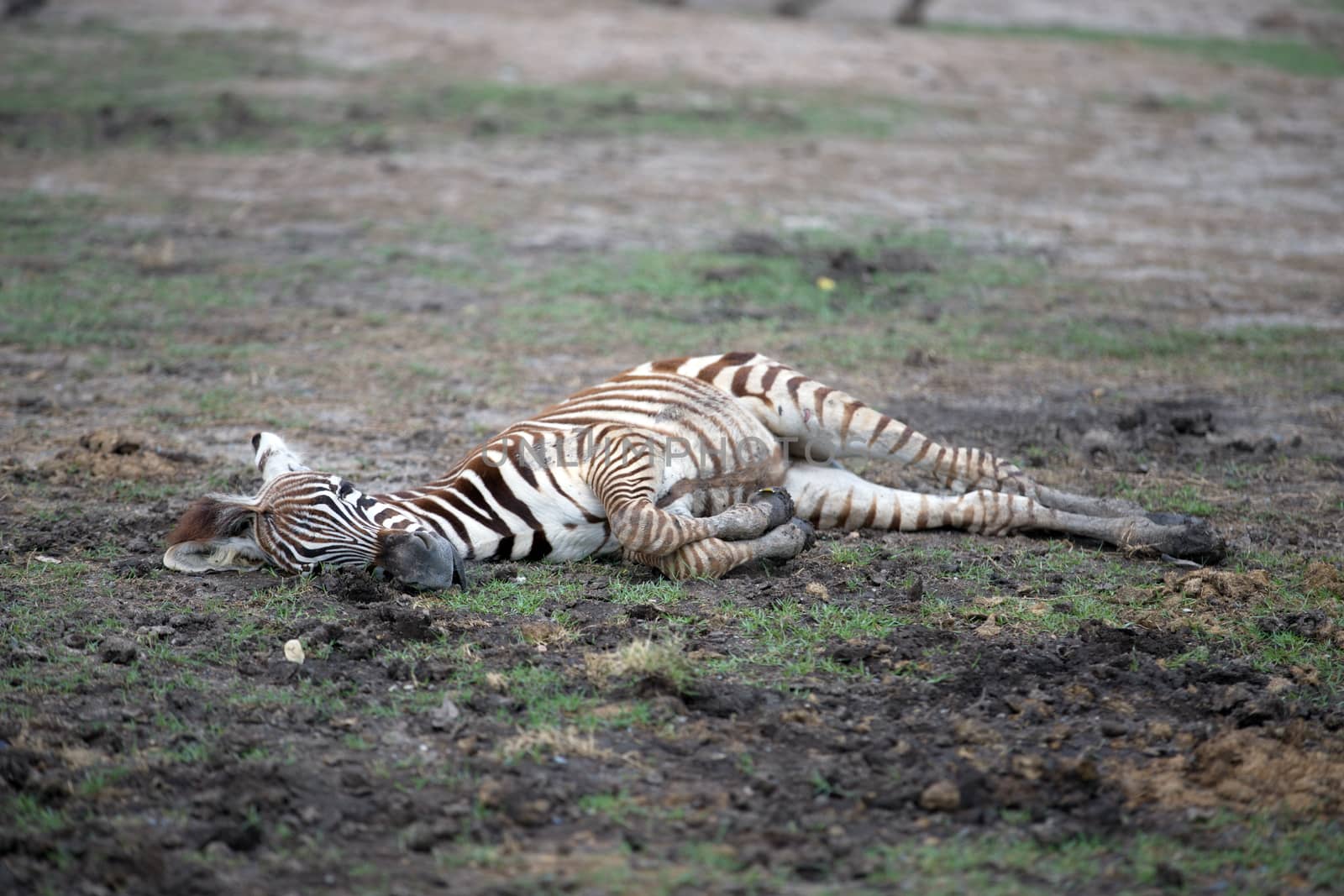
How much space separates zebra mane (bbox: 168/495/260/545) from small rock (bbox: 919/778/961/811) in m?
2.99

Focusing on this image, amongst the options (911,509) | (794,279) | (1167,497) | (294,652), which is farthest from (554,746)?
(794,279)

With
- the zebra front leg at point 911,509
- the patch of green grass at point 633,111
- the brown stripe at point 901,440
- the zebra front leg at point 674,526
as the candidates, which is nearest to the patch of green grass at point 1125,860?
the zebra front leg at point 674,526

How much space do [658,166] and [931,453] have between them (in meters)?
8.89

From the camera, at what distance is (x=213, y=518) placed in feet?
17.2

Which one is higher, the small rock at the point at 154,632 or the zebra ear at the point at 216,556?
the zebra ear at the point at 216,556

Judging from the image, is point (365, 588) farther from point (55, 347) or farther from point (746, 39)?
point (746, 39)

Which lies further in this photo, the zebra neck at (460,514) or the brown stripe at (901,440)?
the brown stripe at (901,440)

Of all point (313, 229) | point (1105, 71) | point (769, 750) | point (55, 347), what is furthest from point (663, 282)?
point (1105, 71)

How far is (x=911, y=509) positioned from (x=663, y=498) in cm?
133

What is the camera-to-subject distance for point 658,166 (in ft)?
47.0

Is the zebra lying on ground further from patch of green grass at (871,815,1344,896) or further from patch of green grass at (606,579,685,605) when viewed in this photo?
patch of green grass at (871,815,1344,896)

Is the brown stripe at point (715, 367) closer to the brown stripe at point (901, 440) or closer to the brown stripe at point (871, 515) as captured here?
the brown stripe at point (901, 440)

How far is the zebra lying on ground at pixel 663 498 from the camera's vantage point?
5270 millimetres

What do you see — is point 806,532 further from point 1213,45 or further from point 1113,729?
point 1213,45
